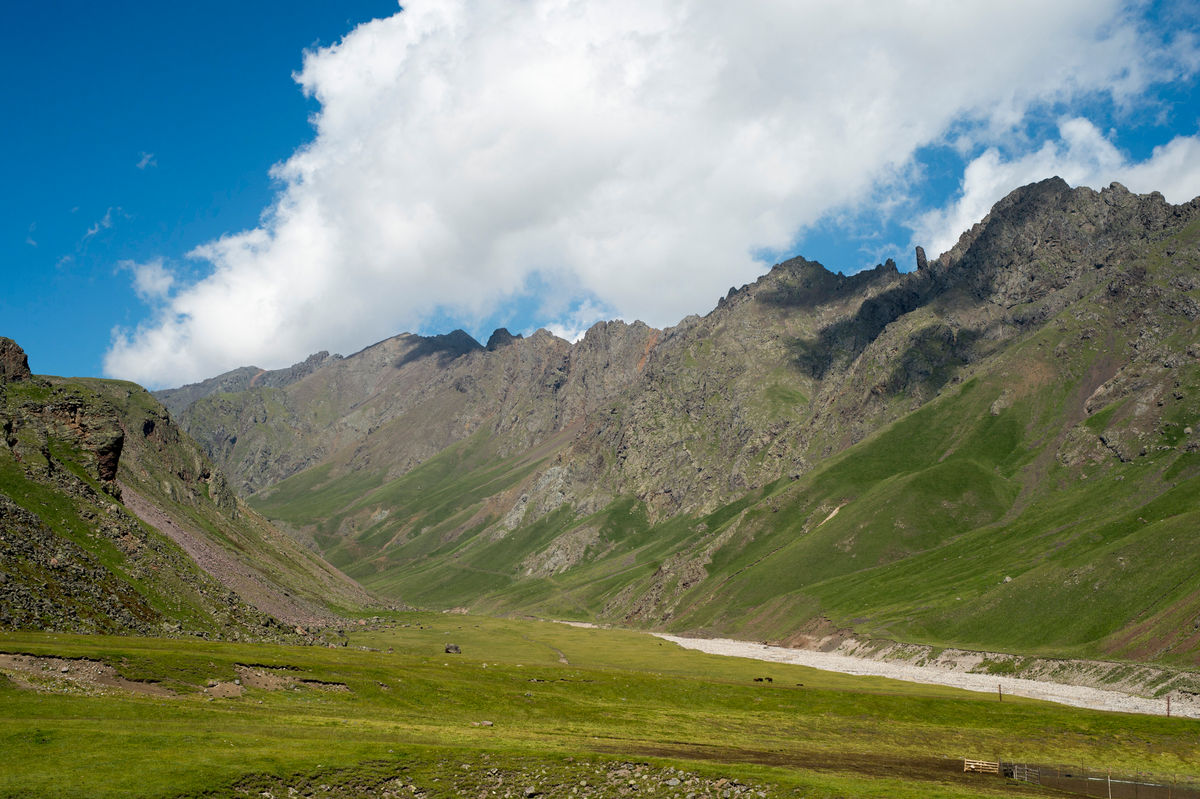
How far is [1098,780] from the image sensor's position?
203ft

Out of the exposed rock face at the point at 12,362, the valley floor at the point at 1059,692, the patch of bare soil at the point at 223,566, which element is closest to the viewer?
the valley floor at the point at 1059,692

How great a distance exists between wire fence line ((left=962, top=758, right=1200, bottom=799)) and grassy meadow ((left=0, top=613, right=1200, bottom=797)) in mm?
3660

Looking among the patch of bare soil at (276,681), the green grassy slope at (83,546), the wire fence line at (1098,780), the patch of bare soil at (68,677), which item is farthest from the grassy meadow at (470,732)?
the green grassy slope at (83,546)

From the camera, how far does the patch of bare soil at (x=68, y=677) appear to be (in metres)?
56.2

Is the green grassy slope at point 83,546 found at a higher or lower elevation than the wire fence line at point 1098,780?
higher

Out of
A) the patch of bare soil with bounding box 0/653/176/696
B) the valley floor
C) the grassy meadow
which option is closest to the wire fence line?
the grassy meadow

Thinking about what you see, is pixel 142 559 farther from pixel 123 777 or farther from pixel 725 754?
pixel 725 754

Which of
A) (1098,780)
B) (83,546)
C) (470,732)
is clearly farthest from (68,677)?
(1098,780)

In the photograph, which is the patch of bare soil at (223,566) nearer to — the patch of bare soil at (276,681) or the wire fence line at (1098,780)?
the patch of bare soil at (276,681)

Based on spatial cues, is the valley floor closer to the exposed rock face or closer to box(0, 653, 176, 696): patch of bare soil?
box(0, 653, 176, 696): patch of bare soil

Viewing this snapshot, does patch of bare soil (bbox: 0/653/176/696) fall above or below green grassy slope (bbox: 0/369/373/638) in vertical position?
below

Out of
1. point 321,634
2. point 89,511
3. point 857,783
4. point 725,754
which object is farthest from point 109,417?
point 857,783

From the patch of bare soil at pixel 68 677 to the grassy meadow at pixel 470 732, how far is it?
42 cm

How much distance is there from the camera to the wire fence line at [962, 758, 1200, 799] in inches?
2346
